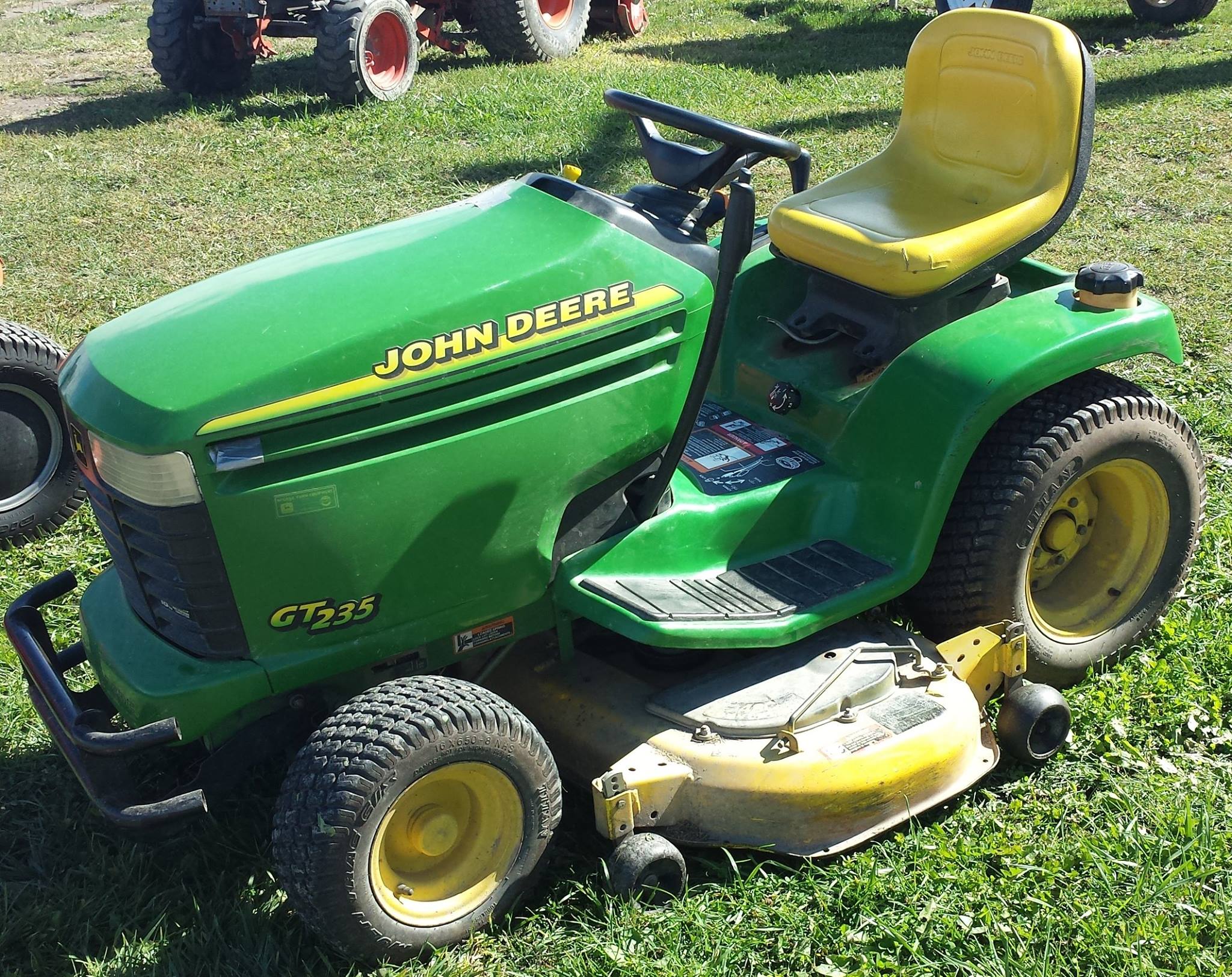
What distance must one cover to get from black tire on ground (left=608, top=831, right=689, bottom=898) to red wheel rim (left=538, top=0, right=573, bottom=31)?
8.24 metres

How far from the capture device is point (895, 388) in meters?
2.98

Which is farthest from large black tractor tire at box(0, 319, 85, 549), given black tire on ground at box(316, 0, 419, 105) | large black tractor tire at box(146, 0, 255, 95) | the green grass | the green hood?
large black tractor tire at box(146, 0, 255, 95)

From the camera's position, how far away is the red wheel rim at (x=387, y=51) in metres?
8.44

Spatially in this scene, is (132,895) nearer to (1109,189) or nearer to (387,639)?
(387,639)

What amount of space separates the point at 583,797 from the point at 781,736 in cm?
53

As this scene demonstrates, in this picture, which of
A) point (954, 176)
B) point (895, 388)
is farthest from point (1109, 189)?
point (895, 388)

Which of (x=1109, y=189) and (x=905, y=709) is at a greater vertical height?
(x=905, y=709)

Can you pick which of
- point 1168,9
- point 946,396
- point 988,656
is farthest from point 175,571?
point 1168,9

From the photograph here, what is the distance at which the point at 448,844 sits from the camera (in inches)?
101

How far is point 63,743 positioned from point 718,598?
1.35 metres

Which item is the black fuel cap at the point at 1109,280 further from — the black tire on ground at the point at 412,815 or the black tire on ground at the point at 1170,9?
the black tire on ground at the point at 1170,9

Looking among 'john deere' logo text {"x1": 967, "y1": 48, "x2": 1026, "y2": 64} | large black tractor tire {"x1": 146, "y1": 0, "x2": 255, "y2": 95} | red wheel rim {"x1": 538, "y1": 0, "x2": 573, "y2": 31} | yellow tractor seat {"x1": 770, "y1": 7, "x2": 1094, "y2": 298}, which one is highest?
'john deere' logo text {"x1": 967, "y1": 48, "x2": 1026, "y2": 64}

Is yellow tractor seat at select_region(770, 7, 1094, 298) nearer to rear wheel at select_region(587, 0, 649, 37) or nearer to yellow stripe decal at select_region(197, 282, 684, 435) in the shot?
yellow stripe decal at select_region(197, 282, 684, 435)

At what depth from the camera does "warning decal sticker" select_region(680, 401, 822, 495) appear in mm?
3006
